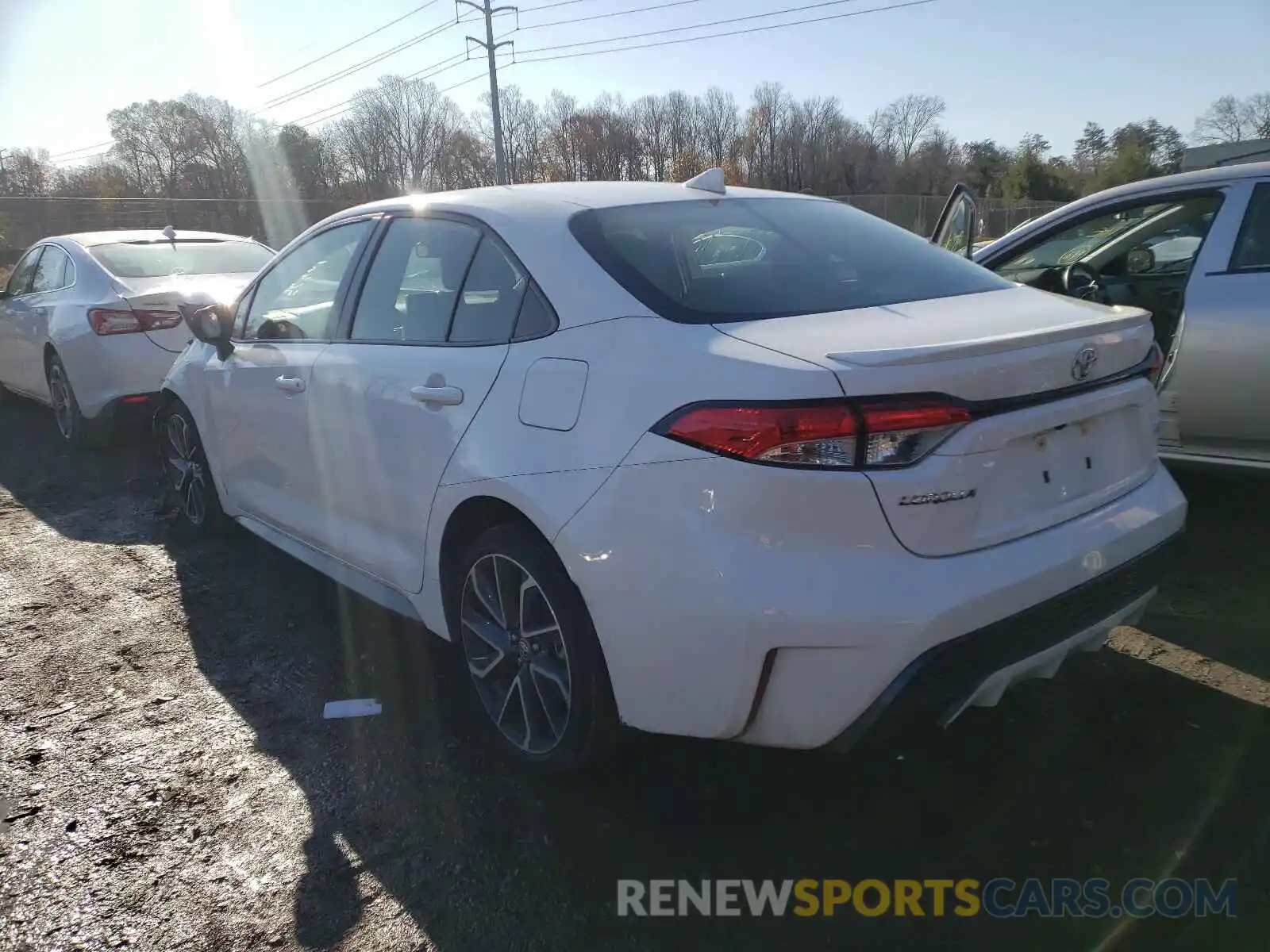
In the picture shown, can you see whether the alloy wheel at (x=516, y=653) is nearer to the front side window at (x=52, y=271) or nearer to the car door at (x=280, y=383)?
the car door at (x=280, y=383)

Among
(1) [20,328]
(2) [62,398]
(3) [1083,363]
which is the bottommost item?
(2) [62,398]

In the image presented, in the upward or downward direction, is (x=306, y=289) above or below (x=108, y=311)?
above

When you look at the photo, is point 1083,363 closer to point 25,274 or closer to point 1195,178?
point 1195,178

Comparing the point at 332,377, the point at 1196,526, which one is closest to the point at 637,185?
the point at 332,377

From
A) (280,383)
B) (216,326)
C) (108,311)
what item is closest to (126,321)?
(108,311)

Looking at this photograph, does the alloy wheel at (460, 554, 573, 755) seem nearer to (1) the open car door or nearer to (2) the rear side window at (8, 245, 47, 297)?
(1) the open car door

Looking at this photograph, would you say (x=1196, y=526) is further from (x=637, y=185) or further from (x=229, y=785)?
(x=229, y=785)

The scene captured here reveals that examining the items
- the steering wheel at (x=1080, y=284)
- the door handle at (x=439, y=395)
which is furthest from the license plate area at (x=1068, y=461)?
the steering wheel at (x=1080, y=284)

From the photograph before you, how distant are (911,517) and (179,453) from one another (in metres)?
4.29

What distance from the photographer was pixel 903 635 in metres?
2.09

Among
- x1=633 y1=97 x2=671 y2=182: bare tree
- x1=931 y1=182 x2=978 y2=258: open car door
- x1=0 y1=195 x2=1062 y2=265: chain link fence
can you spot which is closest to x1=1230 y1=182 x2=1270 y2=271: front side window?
x1=931 y1=182 x2=978 y2=258: open car door

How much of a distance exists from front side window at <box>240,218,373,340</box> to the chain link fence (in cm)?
2829

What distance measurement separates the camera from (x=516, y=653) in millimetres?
2877

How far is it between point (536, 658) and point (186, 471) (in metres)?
3.17
